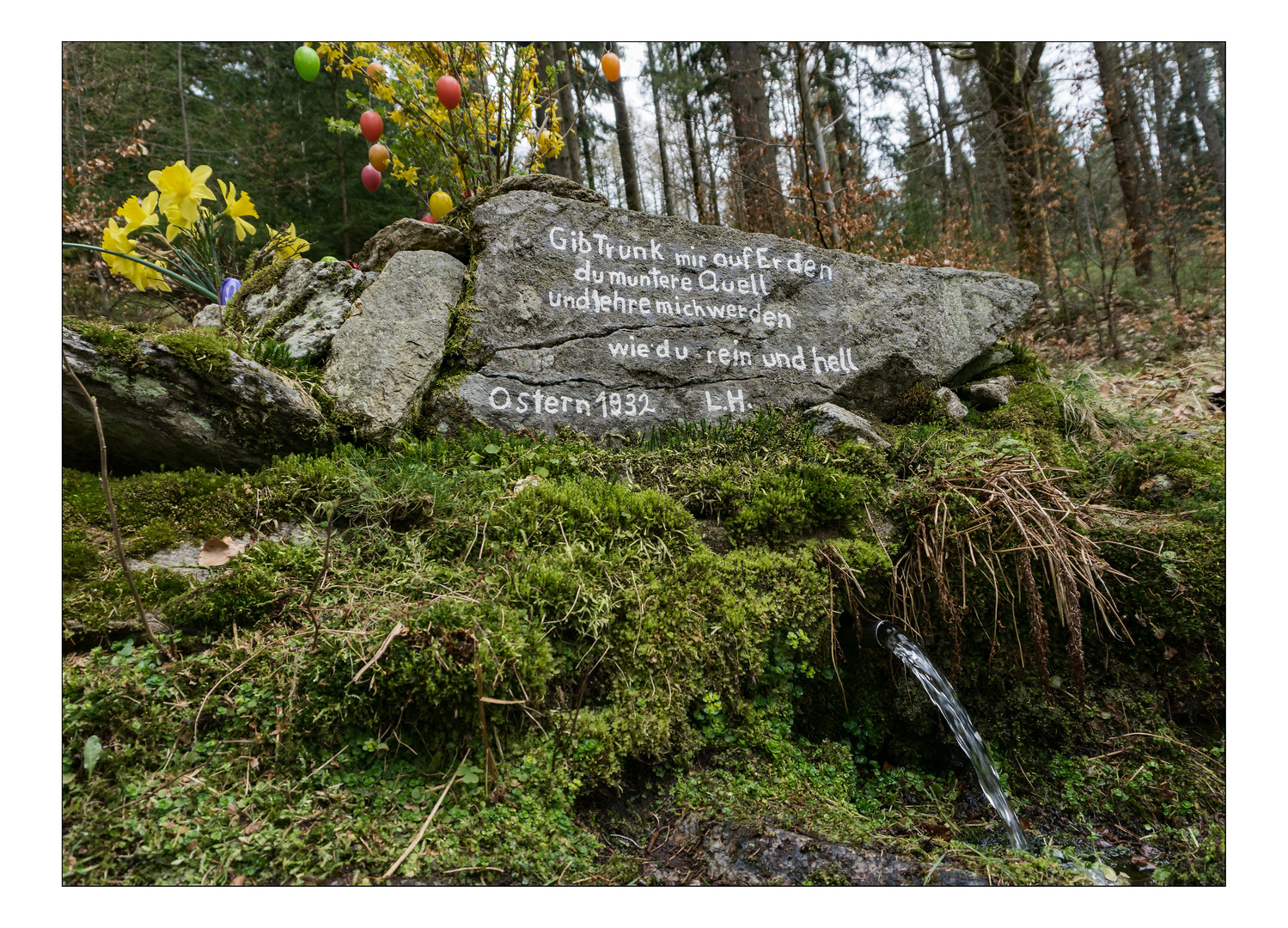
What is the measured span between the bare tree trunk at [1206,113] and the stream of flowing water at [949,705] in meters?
8.97

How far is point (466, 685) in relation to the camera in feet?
6.82

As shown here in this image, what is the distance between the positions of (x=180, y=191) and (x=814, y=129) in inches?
274

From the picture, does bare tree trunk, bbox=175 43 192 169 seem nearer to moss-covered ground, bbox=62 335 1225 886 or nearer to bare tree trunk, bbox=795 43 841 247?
moss-covered ground, bbox=62 335 1225 886

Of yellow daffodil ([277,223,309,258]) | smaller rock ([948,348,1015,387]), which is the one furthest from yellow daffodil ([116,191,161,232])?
smaller rock ([948,348,1015,387])

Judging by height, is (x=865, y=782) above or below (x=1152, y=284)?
below

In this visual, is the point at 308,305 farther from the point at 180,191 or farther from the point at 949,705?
the point at 949,705

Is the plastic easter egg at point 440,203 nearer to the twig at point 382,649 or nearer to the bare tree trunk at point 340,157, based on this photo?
the twig at point 382,649

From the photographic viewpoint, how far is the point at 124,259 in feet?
12.1

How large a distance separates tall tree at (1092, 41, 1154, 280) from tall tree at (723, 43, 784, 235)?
4.32 m

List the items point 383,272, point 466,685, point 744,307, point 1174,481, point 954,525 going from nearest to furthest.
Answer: point 466,685 < point 954,525 < point 1174,481 < point 383,272 < point 744,307

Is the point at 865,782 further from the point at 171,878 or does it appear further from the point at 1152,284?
the point at 1152,284

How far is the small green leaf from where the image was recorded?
5.94 feet

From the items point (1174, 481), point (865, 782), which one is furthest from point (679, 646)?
point (1174, 481)

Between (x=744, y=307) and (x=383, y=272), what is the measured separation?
8.04 ft
